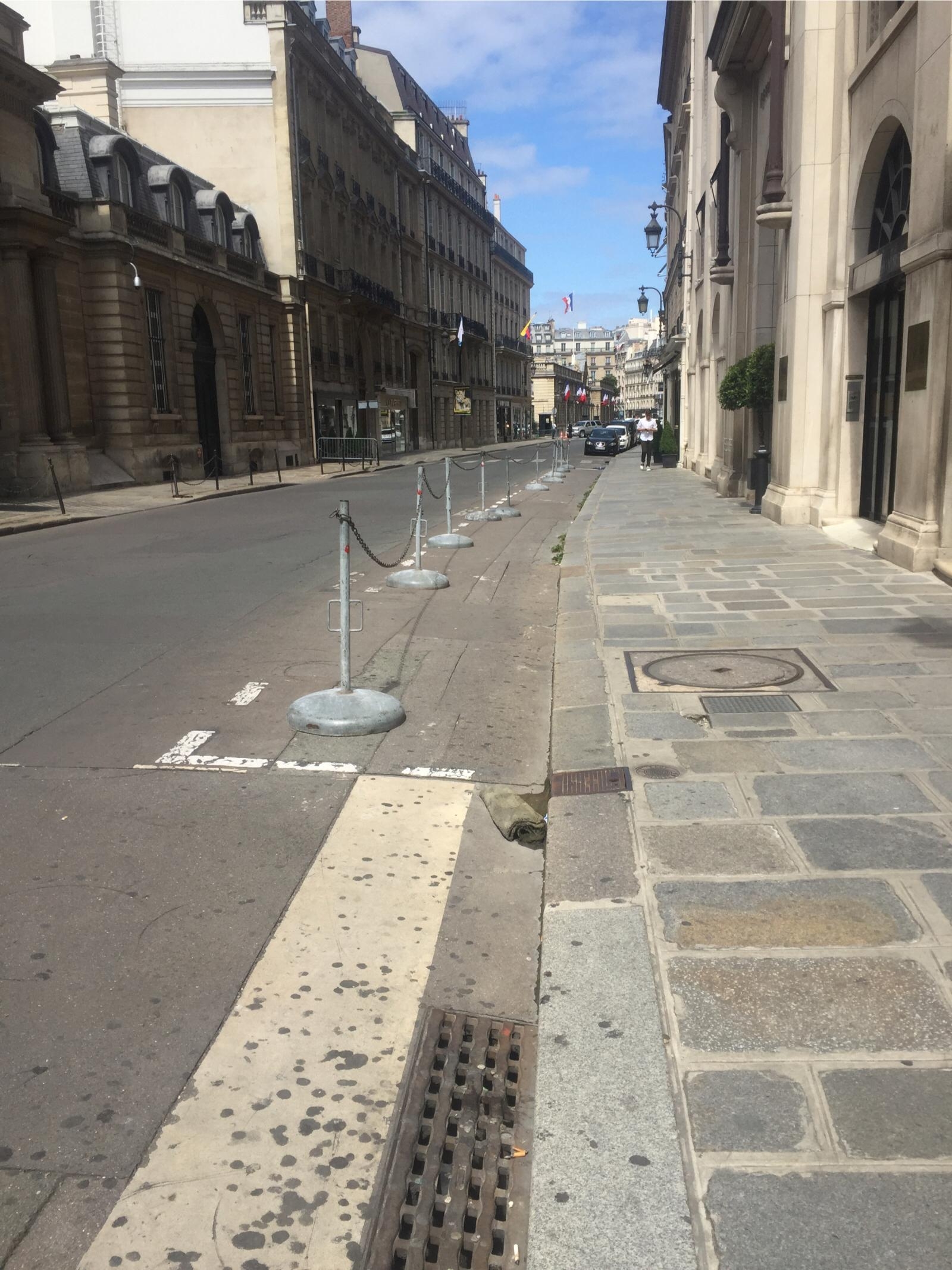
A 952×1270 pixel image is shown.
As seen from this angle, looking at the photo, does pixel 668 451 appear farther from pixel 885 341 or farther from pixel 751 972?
pixel 751 972

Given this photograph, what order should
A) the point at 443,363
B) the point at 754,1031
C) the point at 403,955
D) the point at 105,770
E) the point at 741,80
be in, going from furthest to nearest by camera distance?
1. the point at 443,363
2. the point at 741,80
3. the point at 105,770
4. the point at 403,955
5. the point at 754,1031

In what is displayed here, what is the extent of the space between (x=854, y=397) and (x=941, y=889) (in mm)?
10815

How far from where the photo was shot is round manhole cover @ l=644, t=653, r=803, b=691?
6.44m

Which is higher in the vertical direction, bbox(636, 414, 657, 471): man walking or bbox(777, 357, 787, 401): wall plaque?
bbox(777, 357, 787, 401): wall plaque

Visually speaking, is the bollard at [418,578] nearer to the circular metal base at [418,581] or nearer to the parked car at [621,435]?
the circular metal base at [418,581]

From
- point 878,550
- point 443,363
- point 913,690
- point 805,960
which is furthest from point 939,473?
point 443,363

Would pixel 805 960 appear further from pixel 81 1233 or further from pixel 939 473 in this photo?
pixel 939 473

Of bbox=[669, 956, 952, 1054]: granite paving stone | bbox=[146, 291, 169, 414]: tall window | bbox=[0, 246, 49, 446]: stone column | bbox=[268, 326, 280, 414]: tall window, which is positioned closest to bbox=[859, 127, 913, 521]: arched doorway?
bbox=[669, 956, 952, 1054]: granite paving stone

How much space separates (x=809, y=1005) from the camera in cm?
299

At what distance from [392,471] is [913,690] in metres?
35.2

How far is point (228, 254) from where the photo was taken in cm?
3556

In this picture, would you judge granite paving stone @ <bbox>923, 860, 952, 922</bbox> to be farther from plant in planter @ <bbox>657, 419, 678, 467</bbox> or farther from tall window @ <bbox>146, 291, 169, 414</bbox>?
plant in planter @ <bbox>657, 419, 678, 467</bbox>

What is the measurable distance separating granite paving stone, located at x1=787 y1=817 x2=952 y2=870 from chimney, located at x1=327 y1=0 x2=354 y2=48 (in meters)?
69.8

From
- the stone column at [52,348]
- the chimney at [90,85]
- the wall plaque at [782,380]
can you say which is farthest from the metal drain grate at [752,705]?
the chimney at [90,85]
